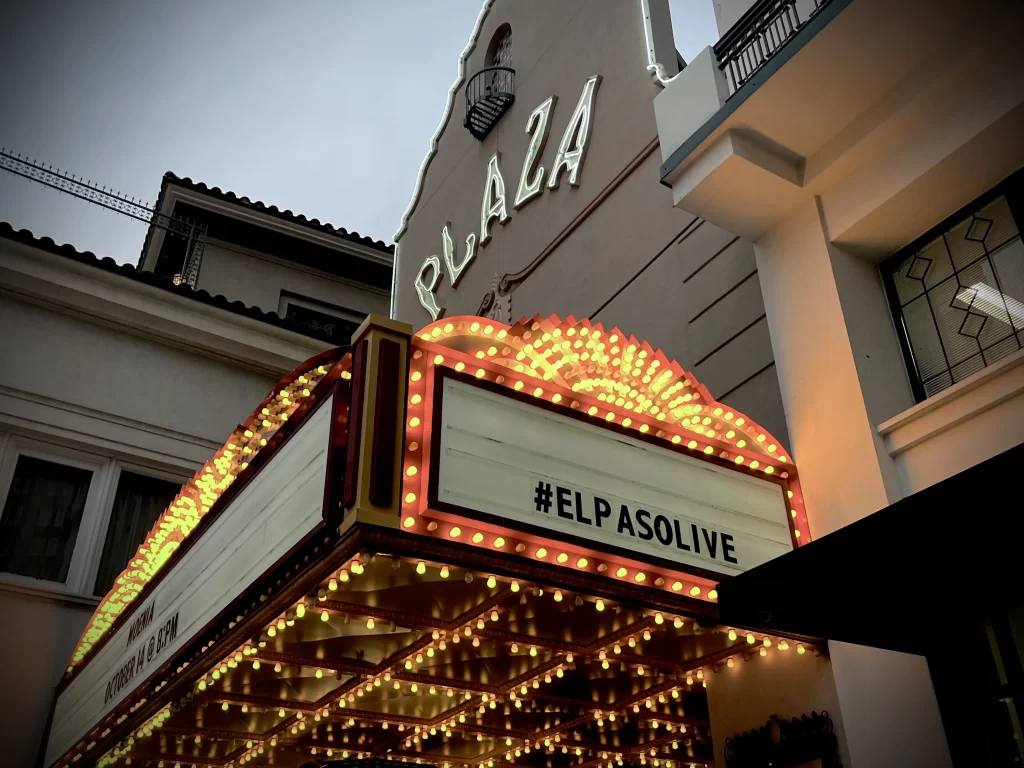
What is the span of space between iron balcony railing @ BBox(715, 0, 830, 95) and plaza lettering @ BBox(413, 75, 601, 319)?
151 inches

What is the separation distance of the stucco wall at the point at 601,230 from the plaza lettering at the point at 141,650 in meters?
4.90

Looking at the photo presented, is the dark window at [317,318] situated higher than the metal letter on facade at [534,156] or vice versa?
the dark window at [317,318]

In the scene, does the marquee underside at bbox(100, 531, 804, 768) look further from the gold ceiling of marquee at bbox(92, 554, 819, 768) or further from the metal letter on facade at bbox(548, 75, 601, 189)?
the metal letter on facade at bbox(548, 75, 601, 189)

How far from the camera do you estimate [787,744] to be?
6.38 m

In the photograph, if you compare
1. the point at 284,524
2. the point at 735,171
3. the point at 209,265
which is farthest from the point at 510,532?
the point at 209,265

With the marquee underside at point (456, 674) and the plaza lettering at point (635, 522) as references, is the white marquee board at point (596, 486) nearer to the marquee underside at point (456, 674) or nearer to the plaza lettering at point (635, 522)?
the plaza lettering at point (635, 522)

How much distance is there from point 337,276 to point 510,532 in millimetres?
14210

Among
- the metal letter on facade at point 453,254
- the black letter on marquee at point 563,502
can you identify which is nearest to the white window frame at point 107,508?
the metal letter on facade at point 453,254

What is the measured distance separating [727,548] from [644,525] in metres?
0.69

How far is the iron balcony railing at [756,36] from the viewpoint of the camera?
7.69 meters

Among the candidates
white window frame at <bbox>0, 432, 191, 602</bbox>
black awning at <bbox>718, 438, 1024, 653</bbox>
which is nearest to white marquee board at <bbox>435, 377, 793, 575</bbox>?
black awning at <bbox>718, 438, 1024, 653</bbox>

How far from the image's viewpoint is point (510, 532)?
5.47 meters

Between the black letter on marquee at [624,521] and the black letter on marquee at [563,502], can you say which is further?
the black letter on marquee at [624,521]

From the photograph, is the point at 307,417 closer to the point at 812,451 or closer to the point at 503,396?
the point at 503,396
